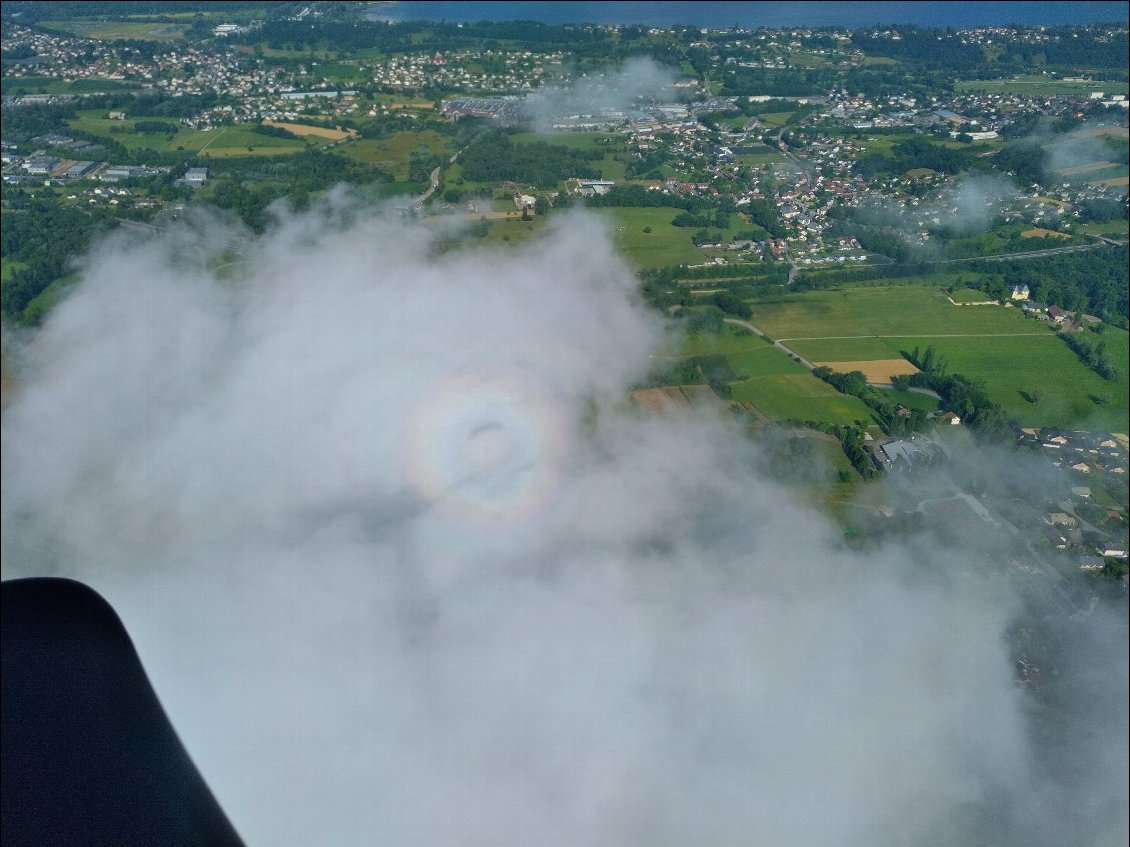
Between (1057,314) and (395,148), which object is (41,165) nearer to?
(395,148)

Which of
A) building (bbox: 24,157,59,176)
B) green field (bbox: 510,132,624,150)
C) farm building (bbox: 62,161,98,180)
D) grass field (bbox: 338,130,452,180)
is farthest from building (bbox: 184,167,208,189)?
green field (bbox: 510,132,624,150)

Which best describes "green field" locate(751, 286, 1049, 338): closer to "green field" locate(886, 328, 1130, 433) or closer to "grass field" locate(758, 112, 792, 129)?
"green field" locate(886, 328, 1130, 433)

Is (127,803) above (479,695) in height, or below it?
above

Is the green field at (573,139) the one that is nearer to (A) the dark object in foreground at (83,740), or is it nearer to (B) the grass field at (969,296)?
(B) the grass field at (969,296)

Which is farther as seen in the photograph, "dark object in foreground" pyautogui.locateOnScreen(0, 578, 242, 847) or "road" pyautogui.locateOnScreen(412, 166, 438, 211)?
"road" pyautogui.locateOnScreen(412, 166, 438, 211)

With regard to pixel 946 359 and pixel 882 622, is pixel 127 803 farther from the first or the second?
pixel 946 359

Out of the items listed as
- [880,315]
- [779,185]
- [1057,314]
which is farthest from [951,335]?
[779,185]

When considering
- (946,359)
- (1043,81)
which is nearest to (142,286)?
(946,359)
